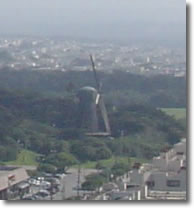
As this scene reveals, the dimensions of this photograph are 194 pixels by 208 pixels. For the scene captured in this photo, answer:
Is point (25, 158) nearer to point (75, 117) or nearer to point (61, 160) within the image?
point (61, 160)

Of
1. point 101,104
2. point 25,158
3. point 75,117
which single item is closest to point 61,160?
point 25,158

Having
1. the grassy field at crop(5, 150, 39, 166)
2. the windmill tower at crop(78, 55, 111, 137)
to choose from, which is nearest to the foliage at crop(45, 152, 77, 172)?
the grassy field at crop(5, 150, 39, 166)

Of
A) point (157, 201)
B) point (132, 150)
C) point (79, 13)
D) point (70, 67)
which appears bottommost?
point (157, 201)

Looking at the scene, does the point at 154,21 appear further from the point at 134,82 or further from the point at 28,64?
the point at 28,64

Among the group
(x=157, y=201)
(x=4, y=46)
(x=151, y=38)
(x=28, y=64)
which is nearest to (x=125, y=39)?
(x=151, y=38)

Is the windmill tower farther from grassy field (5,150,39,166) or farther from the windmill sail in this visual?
grassy field (5,150,39,166)

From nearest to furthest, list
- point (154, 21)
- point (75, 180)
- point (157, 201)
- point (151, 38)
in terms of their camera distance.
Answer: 1. point (157, 201)
2. point (154, 21)
3. point (75, 180)
4. point (151, 38)

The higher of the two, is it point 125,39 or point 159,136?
point 125,39
